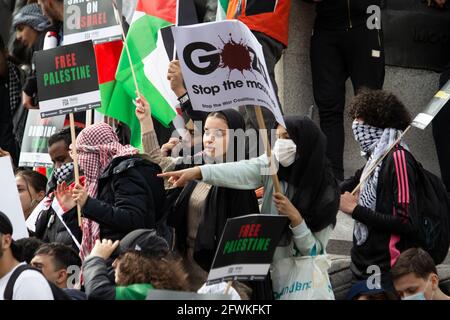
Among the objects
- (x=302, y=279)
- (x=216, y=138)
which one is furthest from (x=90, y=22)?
(x=302, y=279)

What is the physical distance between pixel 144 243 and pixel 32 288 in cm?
121

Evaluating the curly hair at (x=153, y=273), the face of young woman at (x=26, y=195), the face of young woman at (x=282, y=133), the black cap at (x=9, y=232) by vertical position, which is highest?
the face of young woman at (x=282, y=133)

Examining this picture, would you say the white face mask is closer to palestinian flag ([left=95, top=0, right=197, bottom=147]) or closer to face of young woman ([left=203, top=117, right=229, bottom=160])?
face of young woman ([left=203, top=117, right=229, bottom=160])

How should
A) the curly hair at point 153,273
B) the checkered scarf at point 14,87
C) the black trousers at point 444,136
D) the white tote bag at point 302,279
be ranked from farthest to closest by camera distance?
the checkered scarf at point 14,87 < the black trousers at point 444,136 < the white tote bag at point 302,279 < the curly hair at point 153,273

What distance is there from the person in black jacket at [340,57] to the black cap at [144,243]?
309cm

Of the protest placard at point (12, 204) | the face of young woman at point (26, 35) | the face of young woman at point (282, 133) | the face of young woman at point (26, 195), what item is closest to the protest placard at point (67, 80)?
the protest placard at point (12, 204)

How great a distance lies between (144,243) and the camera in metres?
9.12

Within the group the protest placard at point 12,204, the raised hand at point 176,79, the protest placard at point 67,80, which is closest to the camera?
the protest placard at point 12,204

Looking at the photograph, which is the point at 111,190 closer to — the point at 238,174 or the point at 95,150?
the point at 95,150

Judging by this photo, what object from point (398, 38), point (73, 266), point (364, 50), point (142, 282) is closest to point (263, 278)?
point (142, 282)

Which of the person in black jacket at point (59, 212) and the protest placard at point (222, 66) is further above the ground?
the protest placard at point (222, 66)

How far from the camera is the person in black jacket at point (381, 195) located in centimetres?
1022

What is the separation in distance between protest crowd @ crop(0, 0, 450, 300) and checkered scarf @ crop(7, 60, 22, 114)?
774mm

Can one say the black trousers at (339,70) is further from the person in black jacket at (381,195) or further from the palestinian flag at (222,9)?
the person in black jacket at (381,195)
